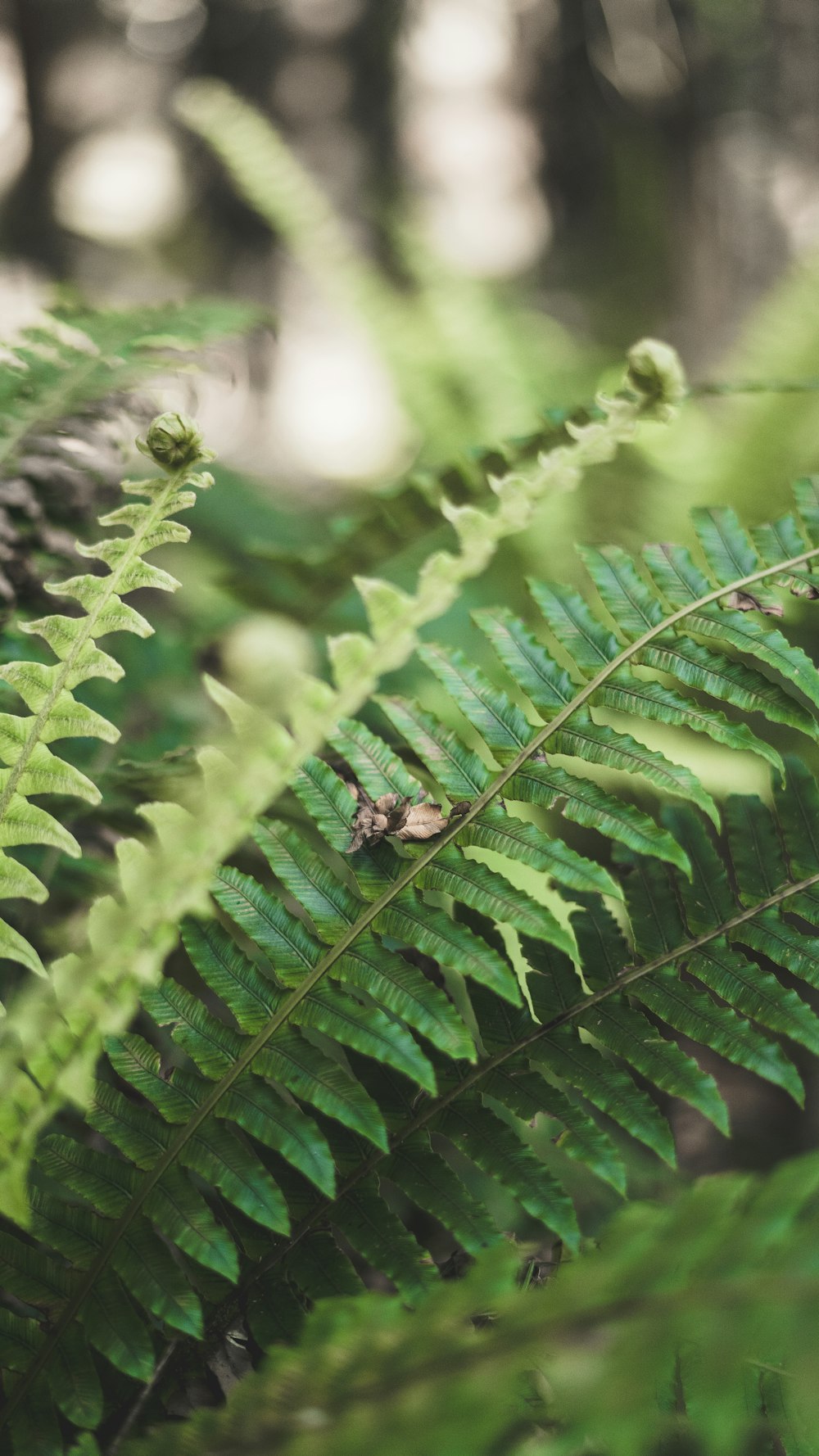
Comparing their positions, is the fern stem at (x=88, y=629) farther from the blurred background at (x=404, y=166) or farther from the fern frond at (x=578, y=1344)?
the blurred background at (x=404, y=166)

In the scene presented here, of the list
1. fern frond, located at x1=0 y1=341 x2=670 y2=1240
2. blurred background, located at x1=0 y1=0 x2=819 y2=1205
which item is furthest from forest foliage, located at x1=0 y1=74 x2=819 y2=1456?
blurred background, located at x1=0 y1=0 x2=819 y2=1205

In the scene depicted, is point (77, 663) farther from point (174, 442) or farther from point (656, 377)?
point (656, 377)

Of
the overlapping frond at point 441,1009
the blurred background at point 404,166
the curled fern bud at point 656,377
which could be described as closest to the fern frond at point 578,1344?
the overlapping frond at point 441,1009

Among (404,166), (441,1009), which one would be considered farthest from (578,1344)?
(404,166)

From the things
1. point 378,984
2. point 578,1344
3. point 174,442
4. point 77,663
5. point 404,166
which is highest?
point 404,166

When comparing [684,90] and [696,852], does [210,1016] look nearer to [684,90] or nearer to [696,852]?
[696,852]

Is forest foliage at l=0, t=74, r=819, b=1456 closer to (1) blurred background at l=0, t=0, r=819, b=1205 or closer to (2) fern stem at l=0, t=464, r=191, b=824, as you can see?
(2) fern stem at l=0, t=464, r=191, b=824

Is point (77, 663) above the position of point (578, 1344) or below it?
above

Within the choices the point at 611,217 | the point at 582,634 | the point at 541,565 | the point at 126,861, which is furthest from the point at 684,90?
the point at 126,861
